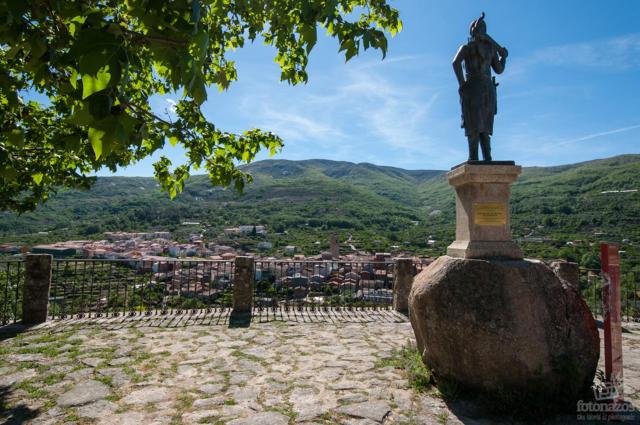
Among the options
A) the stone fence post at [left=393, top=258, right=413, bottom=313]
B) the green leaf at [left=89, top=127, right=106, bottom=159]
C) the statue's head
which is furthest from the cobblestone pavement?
the statue's head

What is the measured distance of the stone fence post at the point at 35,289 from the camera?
7.93 meters

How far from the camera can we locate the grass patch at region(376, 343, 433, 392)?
4.59m

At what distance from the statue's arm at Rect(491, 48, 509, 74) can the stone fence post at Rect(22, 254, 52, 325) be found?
9.75 m

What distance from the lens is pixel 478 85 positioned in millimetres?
4961

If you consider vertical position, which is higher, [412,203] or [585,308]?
[412,203]

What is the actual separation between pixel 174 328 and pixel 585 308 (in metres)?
7.43

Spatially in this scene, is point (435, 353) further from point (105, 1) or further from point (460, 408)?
point (105, 1)

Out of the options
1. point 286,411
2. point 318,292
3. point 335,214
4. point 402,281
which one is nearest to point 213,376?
point 286,411

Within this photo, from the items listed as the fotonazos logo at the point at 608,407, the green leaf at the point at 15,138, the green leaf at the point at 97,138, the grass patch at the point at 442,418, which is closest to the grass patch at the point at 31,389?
the green leaf at the point at 15,138

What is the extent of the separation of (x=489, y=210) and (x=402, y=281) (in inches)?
224

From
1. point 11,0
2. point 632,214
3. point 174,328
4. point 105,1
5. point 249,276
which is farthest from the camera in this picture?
point 632,214

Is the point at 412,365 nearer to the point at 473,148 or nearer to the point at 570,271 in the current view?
the point at 473,148

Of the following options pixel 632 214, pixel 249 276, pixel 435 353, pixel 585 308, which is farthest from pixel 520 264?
pixel 632 214

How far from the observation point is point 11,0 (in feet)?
4.53
